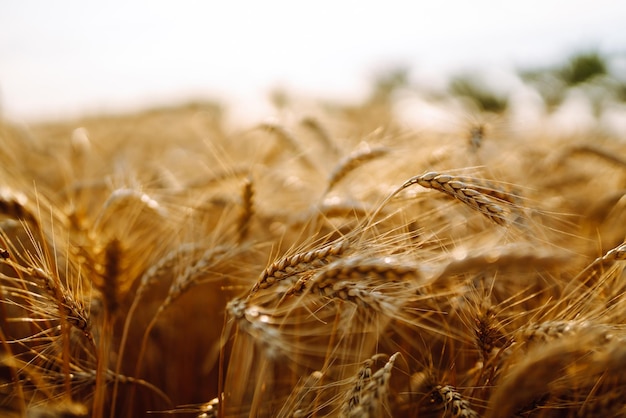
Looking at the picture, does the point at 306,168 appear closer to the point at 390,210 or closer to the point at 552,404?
the point at 390,210

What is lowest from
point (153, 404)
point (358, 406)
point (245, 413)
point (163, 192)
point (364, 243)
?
point (153, 404)

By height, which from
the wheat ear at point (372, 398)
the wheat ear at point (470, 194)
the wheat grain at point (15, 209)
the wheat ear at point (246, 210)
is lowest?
the wheat ear at point (372, 398)

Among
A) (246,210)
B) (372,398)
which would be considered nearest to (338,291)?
(372,398)

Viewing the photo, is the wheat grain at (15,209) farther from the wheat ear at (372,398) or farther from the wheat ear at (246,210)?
the wheat ear at (372,398)

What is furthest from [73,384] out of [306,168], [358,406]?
[306,168]

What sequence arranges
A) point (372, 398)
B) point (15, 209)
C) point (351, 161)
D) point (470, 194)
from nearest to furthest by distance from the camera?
point (372, 398) < point (470, 194) < point (15, 209) < point (351, 161)

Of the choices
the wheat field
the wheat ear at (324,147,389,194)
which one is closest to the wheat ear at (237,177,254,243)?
the wheat field

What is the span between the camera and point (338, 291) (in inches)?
36.3

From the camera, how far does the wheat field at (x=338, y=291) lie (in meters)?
0.91

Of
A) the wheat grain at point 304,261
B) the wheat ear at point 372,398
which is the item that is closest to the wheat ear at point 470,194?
the wheat grain at point 304,261

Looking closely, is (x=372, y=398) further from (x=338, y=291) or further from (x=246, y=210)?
(x=246, y=210)

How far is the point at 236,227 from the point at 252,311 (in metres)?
0.55

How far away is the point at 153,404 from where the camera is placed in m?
1.52

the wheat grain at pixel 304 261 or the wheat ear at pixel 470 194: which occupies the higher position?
the wheat ear at pixel 470 194
